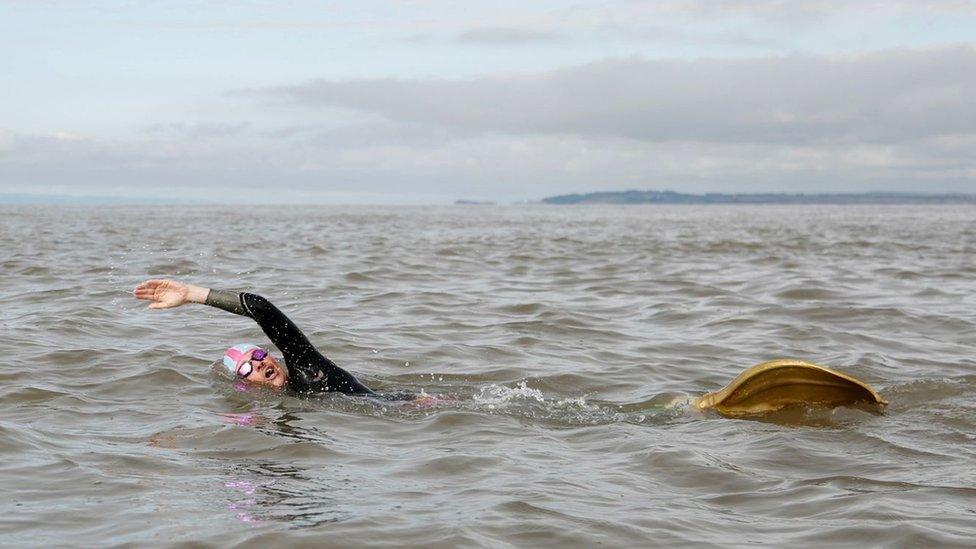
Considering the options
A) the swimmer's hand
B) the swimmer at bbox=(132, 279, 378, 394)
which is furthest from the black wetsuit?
the swimmer's hand

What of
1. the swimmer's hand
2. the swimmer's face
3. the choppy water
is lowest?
the choppy water

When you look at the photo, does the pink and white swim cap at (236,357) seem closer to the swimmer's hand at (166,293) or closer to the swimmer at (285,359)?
the swimmer at (285,359)

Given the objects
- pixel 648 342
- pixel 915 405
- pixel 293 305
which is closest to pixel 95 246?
pixel 293 305

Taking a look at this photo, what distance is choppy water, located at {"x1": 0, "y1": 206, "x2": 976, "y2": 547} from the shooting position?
234 inches

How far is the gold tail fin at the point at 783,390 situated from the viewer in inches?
351

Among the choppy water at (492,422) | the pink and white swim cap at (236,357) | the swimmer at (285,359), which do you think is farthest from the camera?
the pink and white swim cap at (236,357)

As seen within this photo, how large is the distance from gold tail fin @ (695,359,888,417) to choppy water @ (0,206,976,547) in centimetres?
18

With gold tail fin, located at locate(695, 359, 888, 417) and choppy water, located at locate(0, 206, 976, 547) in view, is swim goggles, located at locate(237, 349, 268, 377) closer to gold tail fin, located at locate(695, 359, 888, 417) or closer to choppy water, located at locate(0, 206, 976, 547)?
choppy water, located at locate(0, 206, 976, 547)

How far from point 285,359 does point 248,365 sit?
1.15 feet

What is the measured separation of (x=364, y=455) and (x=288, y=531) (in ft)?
6.05

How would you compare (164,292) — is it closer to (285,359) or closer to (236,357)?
(236,357)

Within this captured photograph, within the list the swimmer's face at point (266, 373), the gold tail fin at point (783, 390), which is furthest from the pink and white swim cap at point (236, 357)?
the gold tail fin at point (783, 390)

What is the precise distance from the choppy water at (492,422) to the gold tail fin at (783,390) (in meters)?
0.18

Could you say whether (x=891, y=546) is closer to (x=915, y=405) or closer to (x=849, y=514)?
(x=849, y=514)
